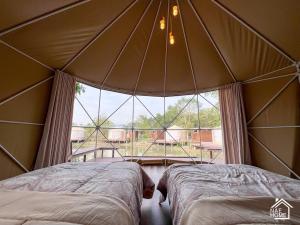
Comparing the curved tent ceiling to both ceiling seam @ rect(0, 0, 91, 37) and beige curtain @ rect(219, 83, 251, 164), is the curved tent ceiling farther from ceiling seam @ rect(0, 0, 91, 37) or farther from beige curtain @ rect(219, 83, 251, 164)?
beige curtain @ rect(219, 83, 251, 164)

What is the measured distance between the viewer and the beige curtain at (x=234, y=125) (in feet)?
13.9

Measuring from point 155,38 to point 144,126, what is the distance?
10.5ft

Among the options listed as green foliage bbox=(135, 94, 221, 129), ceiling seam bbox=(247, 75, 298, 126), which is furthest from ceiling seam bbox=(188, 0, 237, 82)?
green foliage bbox=(135, 94, 221, 129)

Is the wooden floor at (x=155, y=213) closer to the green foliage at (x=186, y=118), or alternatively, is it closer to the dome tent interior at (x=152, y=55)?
the dome tent interior at (x=152, y=55)

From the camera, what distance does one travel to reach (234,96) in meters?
4.53

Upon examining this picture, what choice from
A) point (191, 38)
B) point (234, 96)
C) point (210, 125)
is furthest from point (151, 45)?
point (210, 125)

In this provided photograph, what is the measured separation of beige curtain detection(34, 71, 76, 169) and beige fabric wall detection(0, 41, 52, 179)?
169mm

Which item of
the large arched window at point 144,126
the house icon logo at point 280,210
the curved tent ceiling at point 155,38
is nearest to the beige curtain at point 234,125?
the curved tent ceiling at point 155,38

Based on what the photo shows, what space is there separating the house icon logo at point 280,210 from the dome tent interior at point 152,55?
7.93ft

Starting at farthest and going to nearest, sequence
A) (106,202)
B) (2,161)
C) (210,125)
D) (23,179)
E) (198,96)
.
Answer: (210,125)
(198,96)
(2,161)
(23,179)
(106,202)

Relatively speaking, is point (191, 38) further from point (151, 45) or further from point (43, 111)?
point (43, 111)

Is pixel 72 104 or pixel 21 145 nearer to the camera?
pixel 21 145

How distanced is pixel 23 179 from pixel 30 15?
7.30ft

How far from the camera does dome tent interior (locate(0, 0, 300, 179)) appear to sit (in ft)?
8.46
